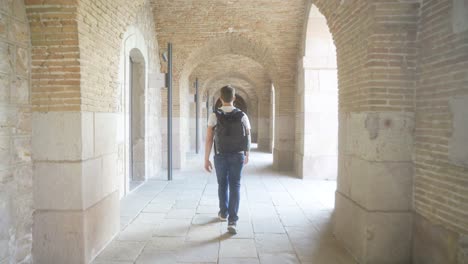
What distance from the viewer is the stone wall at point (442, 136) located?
7.93 ft

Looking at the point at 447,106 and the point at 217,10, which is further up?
the point at 217,10

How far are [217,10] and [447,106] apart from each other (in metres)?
6.30

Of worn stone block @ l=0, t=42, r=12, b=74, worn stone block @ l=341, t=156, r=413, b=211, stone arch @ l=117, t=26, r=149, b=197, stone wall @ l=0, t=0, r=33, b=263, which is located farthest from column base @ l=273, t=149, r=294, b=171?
worn stone block @ l=0, t=42, r=12, b=74

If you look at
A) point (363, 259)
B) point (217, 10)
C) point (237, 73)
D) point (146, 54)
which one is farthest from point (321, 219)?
point (237, 73)

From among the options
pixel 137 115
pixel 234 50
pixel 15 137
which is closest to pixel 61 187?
pixel 15 137

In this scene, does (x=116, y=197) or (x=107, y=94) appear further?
(x=116, y=197)

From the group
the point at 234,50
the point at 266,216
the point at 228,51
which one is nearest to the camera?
the point at 266,216

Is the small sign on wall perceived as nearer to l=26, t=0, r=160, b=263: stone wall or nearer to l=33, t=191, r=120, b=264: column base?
l=26, t=0, r=160, b=263: stone wall

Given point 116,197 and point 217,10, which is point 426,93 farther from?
point 217,10

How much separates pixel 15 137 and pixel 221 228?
8.06 ft

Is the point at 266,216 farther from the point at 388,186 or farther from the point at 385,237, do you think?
the point at 388,186

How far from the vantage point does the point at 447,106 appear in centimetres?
256

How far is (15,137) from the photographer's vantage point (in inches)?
108

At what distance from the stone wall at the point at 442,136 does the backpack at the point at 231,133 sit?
1.83 m
